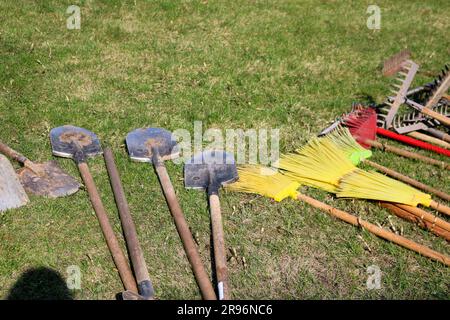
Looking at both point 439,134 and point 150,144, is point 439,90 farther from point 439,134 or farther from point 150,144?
point 150,144

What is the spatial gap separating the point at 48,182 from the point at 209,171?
52.4 inches

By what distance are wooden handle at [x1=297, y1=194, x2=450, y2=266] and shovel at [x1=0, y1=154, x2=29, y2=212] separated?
7.34 ft

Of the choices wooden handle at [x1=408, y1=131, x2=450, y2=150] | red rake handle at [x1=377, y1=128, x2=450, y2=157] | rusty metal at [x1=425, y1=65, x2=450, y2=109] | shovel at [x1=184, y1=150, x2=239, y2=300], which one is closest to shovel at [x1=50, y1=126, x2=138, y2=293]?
shovel at [x1=184, y1=150, x2=239, y2=300]

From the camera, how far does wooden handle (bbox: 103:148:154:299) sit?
359 centimetres

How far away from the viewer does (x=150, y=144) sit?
16.3 ft

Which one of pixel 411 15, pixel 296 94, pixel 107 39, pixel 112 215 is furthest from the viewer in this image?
pixel 411 15

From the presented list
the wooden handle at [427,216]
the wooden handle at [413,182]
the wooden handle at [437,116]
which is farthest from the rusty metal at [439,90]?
the wooden handle at [427,216]

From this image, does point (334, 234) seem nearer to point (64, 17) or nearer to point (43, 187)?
point (43, 187)

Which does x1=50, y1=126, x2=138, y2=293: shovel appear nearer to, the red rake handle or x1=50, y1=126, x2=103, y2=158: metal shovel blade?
x1=50, y1=126, x2=103, y2=158: metal shovel blade

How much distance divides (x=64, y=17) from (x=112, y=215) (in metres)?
4.28

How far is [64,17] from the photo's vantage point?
758 cm

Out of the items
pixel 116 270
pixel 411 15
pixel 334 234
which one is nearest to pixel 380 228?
pixel 334 234

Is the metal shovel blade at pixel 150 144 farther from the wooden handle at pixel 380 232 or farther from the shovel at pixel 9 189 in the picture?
the wooden handle at pixel 380 232

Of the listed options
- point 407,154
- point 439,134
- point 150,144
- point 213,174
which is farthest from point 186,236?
point 439,134
